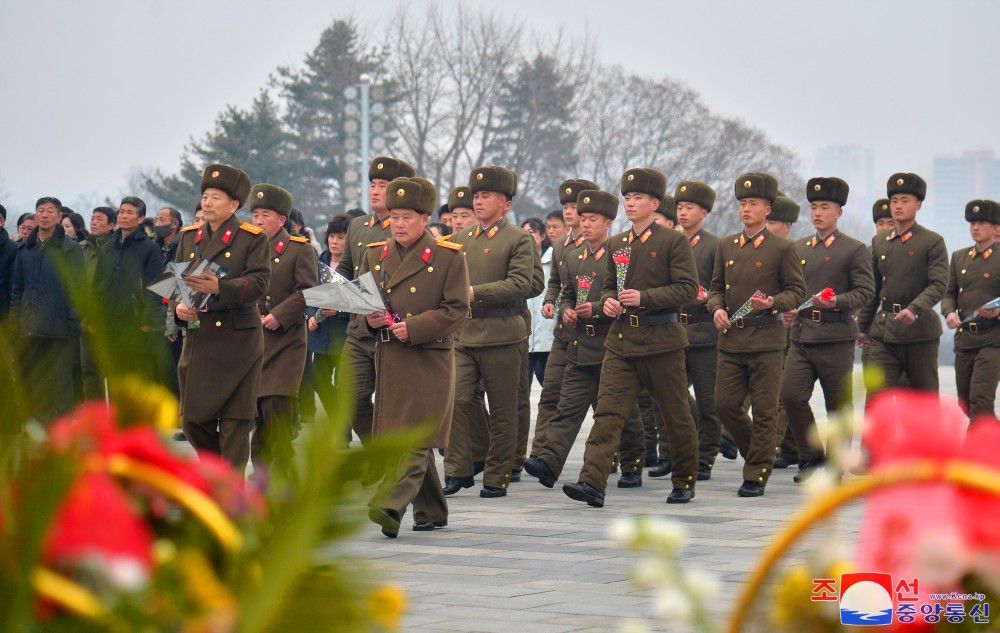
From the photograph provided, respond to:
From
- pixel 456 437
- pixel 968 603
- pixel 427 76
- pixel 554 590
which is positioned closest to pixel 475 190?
pixel 456 437

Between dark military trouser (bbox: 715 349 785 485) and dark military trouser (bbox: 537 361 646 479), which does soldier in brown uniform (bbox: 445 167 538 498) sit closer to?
A: dark military trouser (bbox: 537 361 646 479)

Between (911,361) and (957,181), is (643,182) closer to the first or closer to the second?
(911,361)

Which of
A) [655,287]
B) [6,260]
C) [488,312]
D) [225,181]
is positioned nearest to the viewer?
[225,181]

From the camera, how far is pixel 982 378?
1133 cm

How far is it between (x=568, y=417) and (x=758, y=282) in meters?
1.47

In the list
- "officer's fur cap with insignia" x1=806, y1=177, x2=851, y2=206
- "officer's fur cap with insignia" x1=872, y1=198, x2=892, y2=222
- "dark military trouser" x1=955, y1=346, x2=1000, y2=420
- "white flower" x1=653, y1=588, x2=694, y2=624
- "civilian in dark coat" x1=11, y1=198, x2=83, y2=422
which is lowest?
A: "white flower" x1=653, y1=588, x2=694, y2=624

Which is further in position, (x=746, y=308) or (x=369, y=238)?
(x=369, y=238)

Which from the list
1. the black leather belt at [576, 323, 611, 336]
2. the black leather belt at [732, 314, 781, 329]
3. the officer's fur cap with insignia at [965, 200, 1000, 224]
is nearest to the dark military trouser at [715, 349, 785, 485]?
the black leather belt at [732, 314, 781, 329]

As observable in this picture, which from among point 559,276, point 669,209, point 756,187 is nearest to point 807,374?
point 756,187

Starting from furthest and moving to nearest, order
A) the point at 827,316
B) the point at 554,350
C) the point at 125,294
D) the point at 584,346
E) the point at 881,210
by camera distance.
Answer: the point at 881,210
the point at 554,350
the point at 827,316
the point at 584,346
the point at 125,294

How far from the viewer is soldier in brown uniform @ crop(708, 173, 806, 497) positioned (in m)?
9.67

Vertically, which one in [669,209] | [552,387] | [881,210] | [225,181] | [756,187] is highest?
[881,210]

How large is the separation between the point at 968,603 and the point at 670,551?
0.26 meters

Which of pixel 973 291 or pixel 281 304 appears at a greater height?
pixel 973 291
